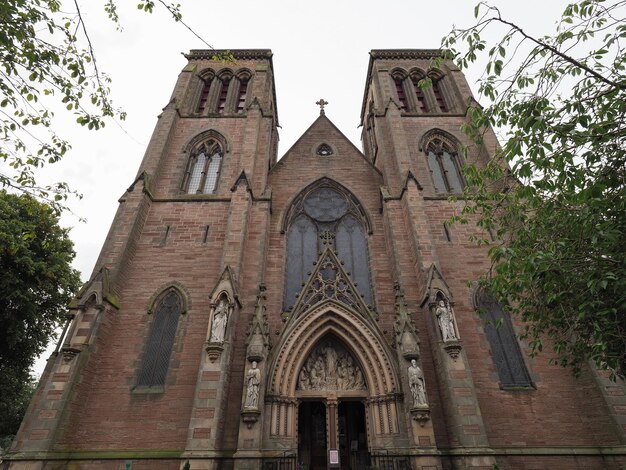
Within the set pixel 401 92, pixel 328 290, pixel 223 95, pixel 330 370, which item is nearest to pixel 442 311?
pixel 328 290

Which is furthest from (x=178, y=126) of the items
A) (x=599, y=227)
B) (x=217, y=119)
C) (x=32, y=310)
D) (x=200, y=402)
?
(x=599, y=227)

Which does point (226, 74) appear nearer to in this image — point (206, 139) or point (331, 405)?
point (206, 139)

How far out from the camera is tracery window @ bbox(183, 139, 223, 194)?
15.7 metres

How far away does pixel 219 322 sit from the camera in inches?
400

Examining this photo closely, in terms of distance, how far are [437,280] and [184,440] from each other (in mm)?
8365

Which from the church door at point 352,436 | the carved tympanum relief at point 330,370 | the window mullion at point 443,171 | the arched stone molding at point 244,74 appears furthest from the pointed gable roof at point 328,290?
the arched stone molding at point 244,74

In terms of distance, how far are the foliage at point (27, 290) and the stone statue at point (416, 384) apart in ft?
44.2

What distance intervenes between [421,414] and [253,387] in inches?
169

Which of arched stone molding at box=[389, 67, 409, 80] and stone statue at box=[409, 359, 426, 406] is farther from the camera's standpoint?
arched stone molding at box=[389, 67, 409, 80]

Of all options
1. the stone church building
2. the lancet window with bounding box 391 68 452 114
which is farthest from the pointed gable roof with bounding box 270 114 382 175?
the lancet window with bounding box 391 68 452 114

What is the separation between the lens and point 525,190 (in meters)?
6.32

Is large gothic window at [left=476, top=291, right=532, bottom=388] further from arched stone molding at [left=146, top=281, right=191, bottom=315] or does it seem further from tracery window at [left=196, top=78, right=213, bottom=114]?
tracery window at [left=196, top=78, right=213, bottom=114]

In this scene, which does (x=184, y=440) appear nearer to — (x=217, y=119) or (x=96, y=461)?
(x=96, y=461)

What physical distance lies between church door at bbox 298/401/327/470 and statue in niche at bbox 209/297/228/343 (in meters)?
3.61
